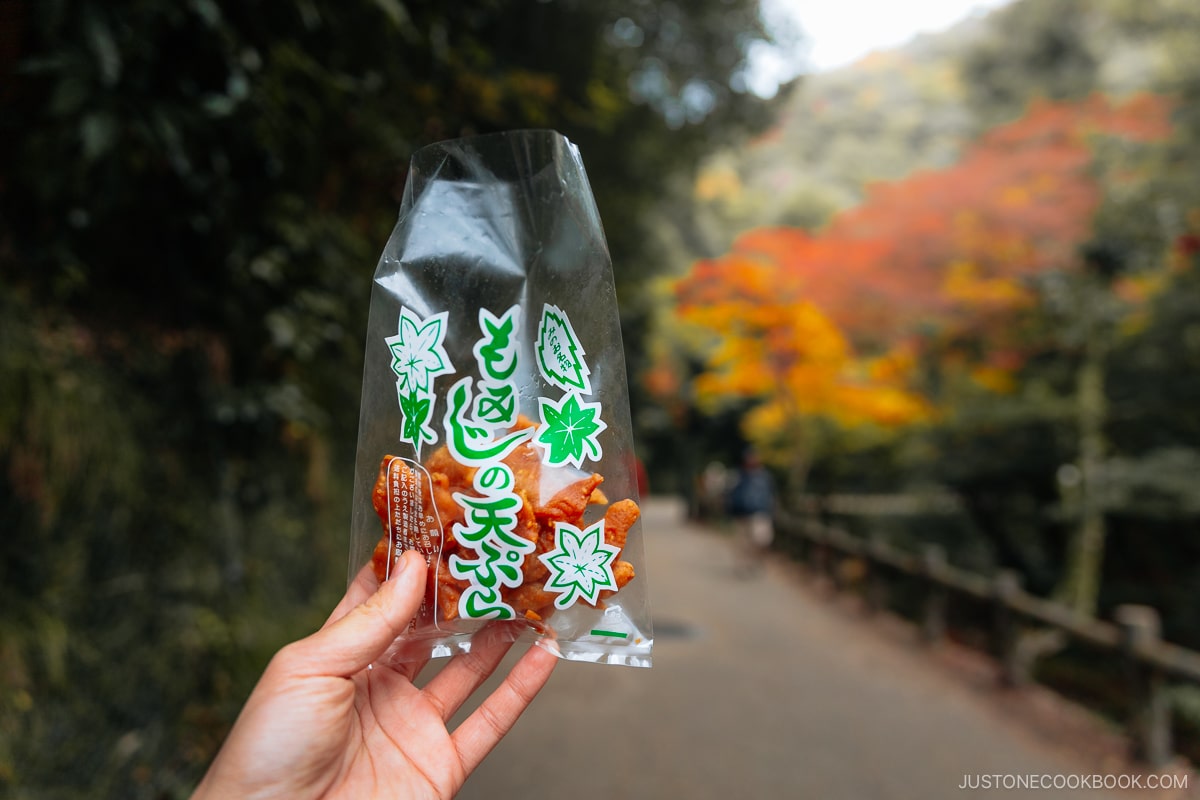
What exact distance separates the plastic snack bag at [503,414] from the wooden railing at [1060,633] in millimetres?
3948

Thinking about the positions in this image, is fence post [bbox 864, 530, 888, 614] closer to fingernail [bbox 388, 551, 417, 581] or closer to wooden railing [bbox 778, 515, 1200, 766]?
wooden railing [bbox 778, 515, 1200, 766]

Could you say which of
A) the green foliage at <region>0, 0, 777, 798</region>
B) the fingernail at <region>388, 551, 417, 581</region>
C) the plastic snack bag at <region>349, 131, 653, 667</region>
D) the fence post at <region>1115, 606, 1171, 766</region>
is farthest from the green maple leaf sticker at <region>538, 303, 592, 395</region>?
the fence post at <region>1115, 606, 1171, 766</region>

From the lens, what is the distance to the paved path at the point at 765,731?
357 cm

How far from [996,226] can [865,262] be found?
7.72 ft

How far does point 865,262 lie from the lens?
1100cm

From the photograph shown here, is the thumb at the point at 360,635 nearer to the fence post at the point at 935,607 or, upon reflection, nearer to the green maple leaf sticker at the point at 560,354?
the green maple leaf sticker at the point at 560,354

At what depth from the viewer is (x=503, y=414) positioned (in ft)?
4.00

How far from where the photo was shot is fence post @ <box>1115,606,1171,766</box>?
399 centimetres

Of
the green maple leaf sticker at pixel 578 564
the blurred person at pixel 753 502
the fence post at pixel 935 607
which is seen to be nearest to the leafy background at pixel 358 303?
the green maple leaf sticker at pixel 578 564

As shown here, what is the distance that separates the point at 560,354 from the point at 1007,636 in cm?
526

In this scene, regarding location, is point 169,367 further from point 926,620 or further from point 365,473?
point 926,620

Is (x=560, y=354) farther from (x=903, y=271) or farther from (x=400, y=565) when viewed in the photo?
(x=903, y=271)

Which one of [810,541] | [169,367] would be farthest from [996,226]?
[169,367]

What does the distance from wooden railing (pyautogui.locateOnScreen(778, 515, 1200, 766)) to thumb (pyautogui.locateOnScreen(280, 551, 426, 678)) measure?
13.8 ft
